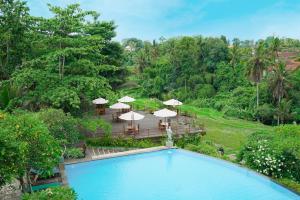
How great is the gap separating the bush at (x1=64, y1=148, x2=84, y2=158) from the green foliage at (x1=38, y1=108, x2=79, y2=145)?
110 centimetres

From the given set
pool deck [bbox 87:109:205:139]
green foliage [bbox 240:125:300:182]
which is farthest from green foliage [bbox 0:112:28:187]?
pool deck [bbox 87:109:205:139]

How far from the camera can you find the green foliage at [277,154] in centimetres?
1494

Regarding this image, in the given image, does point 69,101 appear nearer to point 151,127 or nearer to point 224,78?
point 151,127

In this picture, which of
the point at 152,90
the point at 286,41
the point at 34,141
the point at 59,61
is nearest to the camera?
the point at 34,141

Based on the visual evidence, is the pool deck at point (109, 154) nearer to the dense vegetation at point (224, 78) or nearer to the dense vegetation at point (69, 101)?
the dense vegetation at point (69, 101)

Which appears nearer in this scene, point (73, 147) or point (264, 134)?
point (264, 134)

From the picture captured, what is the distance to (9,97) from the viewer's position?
19281 mm

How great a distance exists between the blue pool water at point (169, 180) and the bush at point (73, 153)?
0.52 meters

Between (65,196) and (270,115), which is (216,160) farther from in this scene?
(270,115)

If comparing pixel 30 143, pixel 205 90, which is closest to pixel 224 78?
pixel 205 90

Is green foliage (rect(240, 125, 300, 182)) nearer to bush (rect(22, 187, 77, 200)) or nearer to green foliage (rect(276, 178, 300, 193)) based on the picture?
green foliage (rect(276, 178, 300, 193))

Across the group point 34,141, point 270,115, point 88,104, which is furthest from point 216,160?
point 270,115

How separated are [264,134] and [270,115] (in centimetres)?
2685

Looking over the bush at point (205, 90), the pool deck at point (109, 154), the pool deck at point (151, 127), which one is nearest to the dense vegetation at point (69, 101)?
the pool deck at point (109, 154)
